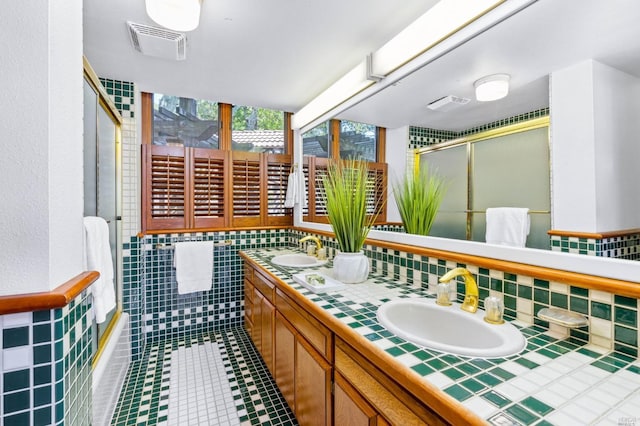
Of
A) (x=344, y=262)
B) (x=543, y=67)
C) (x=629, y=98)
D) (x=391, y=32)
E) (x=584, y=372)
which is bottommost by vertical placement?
(x=584, y=372)

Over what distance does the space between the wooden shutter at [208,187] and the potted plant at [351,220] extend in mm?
1459

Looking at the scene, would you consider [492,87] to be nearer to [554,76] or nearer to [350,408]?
[554,76]

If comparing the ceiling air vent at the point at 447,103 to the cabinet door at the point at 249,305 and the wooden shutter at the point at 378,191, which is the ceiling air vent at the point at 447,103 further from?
the cabinet door at the point at 249,305

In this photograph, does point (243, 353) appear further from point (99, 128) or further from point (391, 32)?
point (391, 32)

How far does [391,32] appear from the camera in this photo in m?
1.61

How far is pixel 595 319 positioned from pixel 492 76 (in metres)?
0.90

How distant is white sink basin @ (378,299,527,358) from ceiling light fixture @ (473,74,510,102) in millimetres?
824

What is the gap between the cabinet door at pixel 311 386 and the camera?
1104 mm

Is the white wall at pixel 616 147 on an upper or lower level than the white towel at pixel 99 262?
upper

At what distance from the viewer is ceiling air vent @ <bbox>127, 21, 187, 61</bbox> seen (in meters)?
1.57

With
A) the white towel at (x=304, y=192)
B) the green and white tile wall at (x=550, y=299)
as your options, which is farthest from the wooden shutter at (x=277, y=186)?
the green and white tile wall at (x=550, y=299)

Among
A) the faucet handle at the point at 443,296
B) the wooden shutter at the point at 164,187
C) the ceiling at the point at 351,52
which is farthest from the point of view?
the wooden shutter at the point at 164,187

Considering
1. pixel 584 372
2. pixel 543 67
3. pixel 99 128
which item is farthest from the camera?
pixel 99 128

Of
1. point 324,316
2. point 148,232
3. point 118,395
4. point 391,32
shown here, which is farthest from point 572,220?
point 148,232
